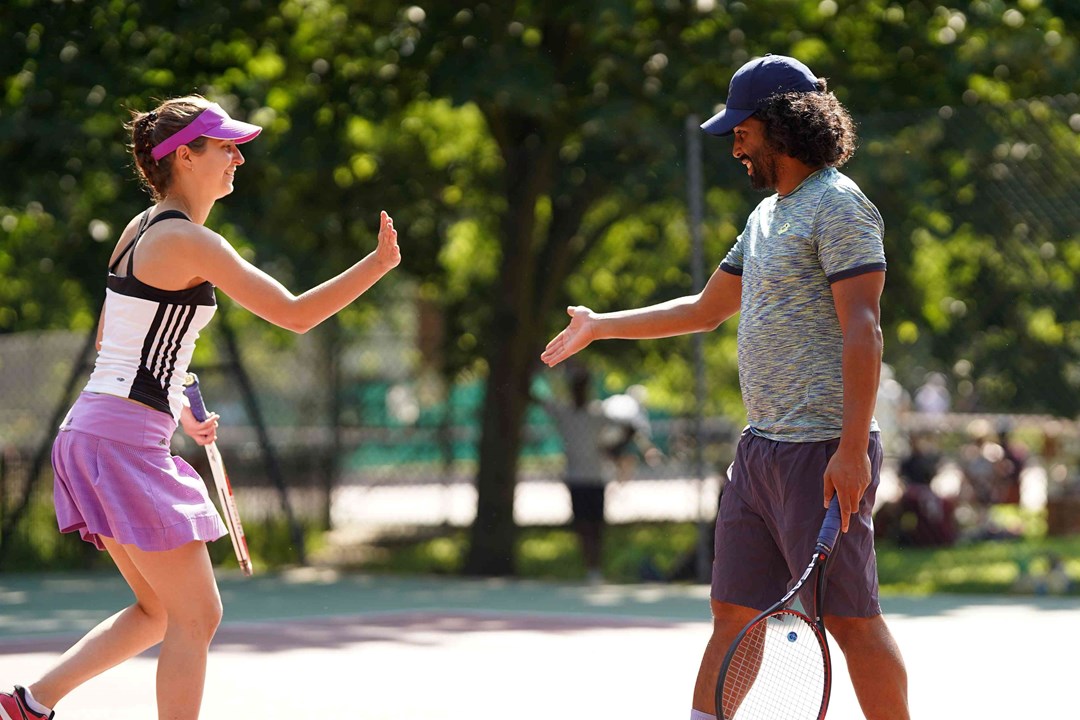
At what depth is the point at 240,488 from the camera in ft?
44.8

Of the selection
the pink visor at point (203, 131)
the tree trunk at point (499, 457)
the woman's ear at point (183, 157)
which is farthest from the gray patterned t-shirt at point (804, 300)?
the tree trunk at point (499, 457)

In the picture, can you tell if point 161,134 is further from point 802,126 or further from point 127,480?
point 802,126

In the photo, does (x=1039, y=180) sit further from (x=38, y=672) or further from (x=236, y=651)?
Result: (x=38, y=672)

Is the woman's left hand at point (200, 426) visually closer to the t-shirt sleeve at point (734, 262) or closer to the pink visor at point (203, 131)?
the pink visor at point (203, 131)

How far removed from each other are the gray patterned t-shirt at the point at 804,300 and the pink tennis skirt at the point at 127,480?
152 cm

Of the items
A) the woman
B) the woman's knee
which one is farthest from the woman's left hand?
the woman's knee

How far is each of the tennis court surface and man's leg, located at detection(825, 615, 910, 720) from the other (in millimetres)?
1754

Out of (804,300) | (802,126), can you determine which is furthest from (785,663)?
(802,126)

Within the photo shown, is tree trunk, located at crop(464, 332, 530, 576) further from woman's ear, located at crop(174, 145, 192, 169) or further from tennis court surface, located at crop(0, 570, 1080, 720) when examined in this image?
woman's ear, located at crop(174, 145, 192, 169)

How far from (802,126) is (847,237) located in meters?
0.36

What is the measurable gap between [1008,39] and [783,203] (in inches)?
287

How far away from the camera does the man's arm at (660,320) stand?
4.93m

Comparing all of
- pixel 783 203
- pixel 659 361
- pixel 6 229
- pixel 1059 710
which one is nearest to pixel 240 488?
pixel 6 229

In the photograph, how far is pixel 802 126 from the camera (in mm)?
4449
